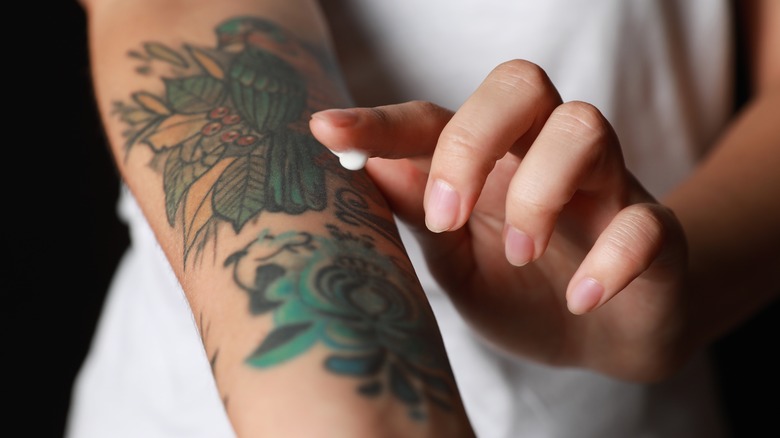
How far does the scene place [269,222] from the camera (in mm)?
573

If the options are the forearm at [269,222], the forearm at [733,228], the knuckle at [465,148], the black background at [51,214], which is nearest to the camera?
the forearm at [269,222]

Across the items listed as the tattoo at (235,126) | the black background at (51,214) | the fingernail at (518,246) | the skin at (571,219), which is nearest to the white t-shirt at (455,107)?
the skin at (571,219)

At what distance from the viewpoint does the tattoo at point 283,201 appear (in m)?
0.48

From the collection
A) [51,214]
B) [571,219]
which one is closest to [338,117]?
[571,219]

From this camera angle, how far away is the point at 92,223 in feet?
5.97

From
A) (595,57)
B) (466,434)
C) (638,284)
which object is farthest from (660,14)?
(466,434)

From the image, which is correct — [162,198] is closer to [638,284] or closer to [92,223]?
[638,284]

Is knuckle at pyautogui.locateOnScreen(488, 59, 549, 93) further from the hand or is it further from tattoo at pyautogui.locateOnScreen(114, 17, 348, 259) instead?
tattoo at pyautogui.locateOnScreen(114, 17, 348, 259)

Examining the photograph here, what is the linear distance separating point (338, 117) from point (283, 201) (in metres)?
0.09

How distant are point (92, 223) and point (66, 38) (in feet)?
1.36

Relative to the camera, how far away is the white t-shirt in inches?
39.0

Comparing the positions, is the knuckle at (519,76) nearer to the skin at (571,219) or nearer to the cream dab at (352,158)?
the skin at (571,219)

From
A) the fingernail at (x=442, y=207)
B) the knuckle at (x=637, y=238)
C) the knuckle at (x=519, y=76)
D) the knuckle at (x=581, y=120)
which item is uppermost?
the knuckle at (x=519, y=76)

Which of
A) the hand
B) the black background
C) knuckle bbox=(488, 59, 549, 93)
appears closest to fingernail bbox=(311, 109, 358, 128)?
the hand
